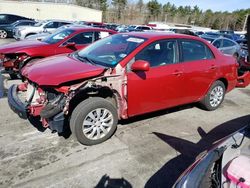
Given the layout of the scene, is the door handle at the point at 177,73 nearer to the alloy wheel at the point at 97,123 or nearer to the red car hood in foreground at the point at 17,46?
the alloy wheel at the point at 97,123

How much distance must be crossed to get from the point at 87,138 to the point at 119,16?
6390 cm

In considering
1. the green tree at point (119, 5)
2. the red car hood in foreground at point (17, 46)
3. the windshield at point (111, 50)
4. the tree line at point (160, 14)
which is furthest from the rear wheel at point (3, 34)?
the green tree at point (119, 5)

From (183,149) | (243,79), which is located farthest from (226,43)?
(183,149)

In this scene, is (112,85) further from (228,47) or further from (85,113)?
(228,47)

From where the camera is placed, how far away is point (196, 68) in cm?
469

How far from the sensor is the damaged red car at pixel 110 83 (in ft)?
11.4

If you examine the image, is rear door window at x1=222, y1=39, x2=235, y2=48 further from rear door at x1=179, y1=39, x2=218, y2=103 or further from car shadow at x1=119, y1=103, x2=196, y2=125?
rear door at x1=179, y1=39, x2=218, y2=103

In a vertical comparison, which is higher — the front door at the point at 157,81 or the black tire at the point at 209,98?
the front door at the point at 157,81

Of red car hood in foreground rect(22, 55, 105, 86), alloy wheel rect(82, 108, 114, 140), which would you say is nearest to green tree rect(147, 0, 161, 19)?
red car hood in foreground rect(22, 55, 105, 86)

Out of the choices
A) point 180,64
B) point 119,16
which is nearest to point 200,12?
point 119,16

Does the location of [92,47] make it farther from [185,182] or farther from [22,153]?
[185,182]

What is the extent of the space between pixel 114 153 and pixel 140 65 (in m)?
1.36

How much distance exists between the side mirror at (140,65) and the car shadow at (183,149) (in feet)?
4.12

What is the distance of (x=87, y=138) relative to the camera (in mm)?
3662
